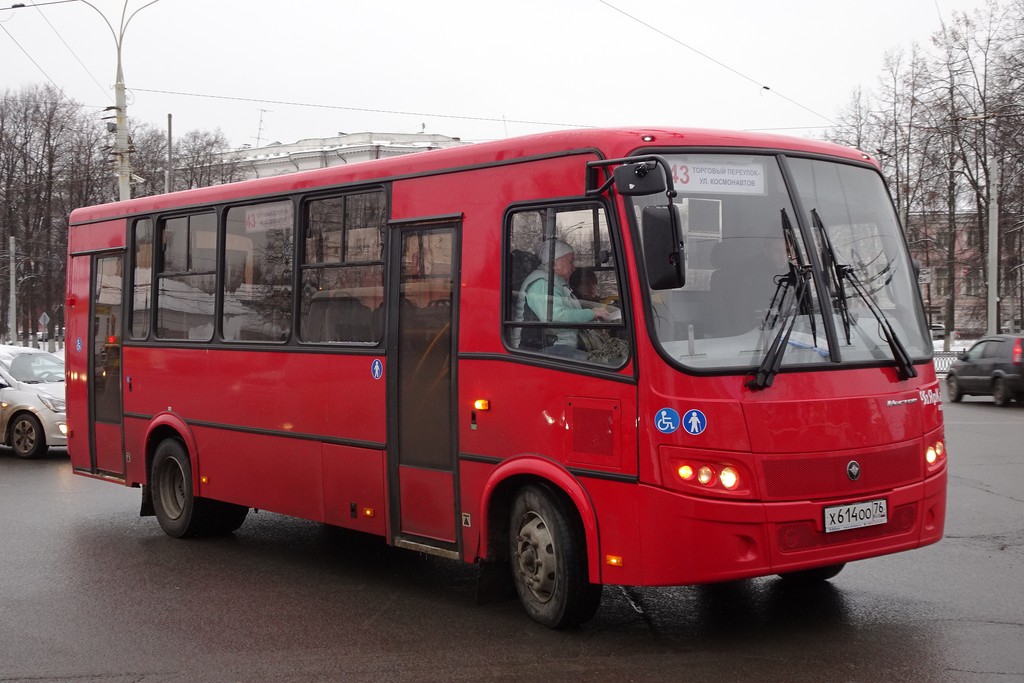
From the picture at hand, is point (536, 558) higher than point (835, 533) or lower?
lower

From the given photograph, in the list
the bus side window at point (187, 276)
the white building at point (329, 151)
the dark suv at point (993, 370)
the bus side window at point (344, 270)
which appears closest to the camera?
the bus side window at point (344, 270)

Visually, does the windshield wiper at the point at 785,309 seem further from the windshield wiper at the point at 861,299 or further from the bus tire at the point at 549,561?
the bus tire at the point at 549,561

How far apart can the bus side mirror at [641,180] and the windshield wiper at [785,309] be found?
0.80 m

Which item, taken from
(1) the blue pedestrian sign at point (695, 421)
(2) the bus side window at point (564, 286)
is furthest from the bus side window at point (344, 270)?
(1) the blue pedestrian sign at point (695, 421)

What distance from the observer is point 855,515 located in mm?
6039

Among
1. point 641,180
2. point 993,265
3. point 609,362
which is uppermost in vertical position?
point 993,265

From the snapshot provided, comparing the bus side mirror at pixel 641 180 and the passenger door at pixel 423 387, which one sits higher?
the bus side mirror at pixel 641 180

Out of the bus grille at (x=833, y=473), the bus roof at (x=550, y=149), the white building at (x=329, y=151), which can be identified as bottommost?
the bus grille at (x=833, y=473)

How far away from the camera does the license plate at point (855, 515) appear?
19.6ft

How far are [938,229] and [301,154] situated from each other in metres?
40.2

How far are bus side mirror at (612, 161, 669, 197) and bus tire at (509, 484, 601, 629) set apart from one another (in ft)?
5.69

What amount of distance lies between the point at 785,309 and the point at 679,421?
0.83 metres

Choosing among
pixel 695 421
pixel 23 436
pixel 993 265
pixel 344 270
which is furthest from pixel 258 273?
pixel 993 265

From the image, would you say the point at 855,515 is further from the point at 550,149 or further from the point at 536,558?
the point at 550,149
